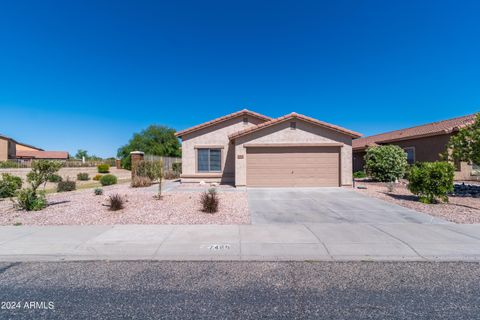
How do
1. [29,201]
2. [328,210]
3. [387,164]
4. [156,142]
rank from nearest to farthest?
[29,201], [328,210], [387,164], [156,142]

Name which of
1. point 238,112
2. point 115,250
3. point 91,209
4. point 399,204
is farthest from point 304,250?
point 238,112

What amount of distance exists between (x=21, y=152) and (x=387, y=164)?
7312 centimetres

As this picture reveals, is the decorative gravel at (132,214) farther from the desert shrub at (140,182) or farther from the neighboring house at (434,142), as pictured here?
the neighboring house at (434,142)

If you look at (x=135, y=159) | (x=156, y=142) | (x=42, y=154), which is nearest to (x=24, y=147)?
(x=42, y=154)

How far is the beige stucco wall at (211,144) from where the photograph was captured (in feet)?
52.6

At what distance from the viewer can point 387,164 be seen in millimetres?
15789

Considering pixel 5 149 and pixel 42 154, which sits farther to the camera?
pixel 42 154

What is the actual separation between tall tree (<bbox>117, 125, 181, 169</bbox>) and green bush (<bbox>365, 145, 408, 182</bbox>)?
3557 centimetres

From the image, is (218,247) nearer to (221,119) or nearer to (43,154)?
(221,119)

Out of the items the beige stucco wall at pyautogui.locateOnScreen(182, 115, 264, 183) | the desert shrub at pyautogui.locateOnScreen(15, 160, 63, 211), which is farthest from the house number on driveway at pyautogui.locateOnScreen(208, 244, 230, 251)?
the beige stucco wall at pyautogui.locateOnScreen(182, 115, 264, 183)

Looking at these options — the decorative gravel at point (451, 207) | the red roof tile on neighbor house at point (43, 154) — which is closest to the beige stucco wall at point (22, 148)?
the red roof tile on neighbor house at point (43, 154)

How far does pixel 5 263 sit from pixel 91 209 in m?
4.10

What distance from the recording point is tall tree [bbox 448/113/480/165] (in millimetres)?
10742

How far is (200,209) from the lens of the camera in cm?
804
